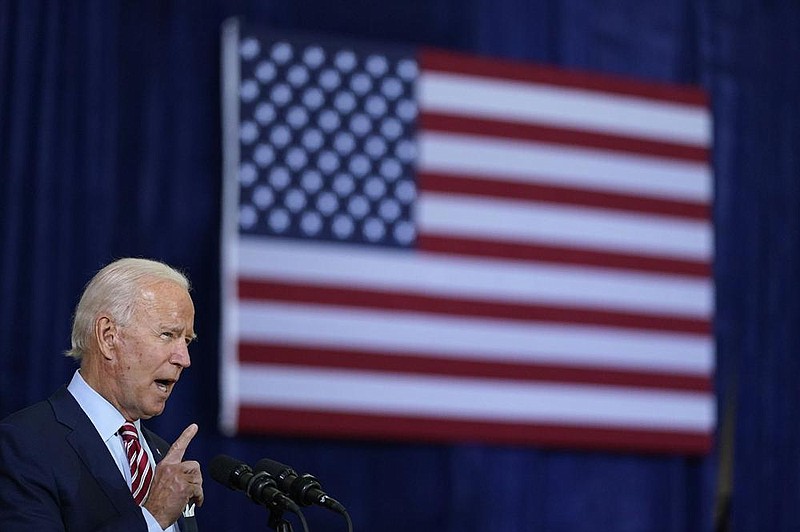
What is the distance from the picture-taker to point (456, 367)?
17.0 ft

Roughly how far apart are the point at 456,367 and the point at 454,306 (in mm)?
259

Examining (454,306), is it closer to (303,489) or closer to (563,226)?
(563,226)

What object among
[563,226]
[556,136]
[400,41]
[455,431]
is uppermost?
[400,41]

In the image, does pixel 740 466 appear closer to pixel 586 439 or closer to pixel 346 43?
pixel 586 439

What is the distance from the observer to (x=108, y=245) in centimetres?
470

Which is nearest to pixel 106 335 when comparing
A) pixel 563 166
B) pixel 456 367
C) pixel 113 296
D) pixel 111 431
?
pixel 113 296

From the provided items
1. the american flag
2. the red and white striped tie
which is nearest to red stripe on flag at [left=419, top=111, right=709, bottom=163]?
the american flag

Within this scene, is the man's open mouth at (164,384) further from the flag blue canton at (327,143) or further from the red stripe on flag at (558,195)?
the red stripe on flag at (558,195)

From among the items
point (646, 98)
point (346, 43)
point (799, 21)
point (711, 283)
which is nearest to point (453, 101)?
point (346, 43)

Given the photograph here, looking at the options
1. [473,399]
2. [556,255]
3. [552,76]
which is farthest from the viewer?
[552,76]

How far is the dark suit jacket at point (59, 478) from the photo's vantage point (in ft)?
7.81

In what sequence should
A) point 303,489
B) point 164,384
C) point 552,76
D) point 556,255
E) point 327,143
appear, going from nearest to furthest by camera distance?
point 303,489, point 164,384, point 327,143, point 556,255, point 552,76

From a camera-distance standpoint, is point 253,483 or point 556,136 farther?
point 556,136

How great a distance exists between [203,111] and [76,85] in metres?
0.52
